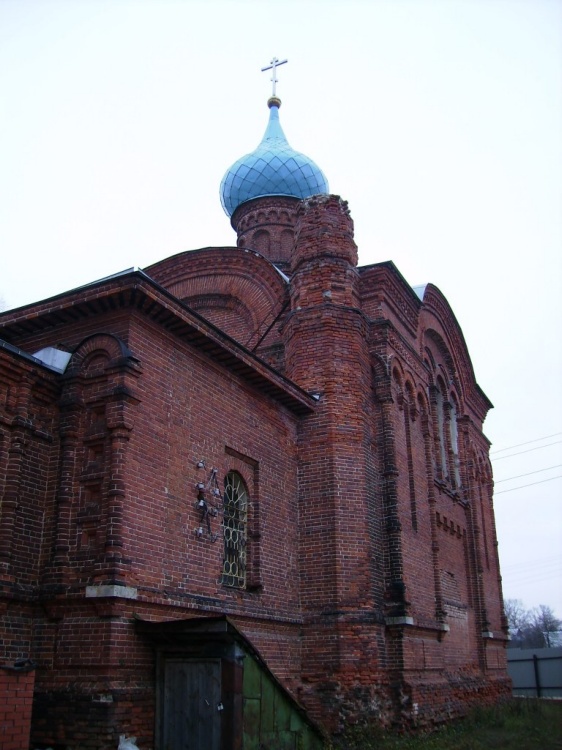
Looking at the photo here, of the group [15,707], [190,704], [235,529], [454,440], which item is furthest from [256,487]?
[454,440]

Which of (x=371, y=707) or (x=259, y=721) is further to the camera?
(x=371, y=707)

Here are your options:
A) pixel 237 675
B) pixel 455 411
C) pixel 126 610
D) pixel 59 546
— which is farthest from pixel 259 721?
pixel 455 411

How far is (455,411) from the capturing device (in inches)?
699

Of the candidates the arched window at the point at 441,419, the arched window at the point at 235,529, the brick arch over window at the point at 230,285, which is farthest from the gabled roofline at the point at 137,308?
the arched window at the point at 441,419

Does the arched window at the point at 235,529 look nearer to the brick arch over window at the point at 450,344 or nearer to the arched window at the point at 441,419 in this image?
the brick arch over window at the point at 450,344

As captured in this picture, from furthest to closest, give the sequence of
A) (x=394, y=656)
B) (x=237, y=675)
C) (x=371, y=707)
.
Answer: (x=394, y=656) → (x=371, y=707) → (x=237, y=675)

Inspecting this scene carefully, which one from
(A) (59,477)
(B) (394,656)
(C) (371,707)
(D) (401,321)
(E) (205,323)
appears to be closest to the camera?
(A) (59,477)

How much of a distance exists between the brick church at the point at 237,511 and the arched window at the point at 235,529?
3cm

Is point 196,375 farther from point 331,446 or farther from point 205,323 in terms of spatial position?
point 331,446

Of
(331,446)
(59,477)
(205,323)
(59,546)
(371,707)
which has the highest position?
(205,323)

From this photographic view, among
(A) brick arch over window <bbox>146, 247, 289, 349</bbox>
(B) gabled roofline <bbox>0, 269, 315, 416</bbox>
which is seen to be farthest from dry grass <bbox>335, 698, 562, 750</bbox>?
(A) brick arch over window <bbox>146, 247, 289, 349</bbox>

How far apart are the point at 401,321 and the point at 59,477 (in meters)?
7.77

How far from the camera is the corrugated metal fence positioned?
2362cm

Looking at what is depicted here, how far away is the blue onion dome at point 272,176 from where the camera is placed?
A: 64.3 ft
